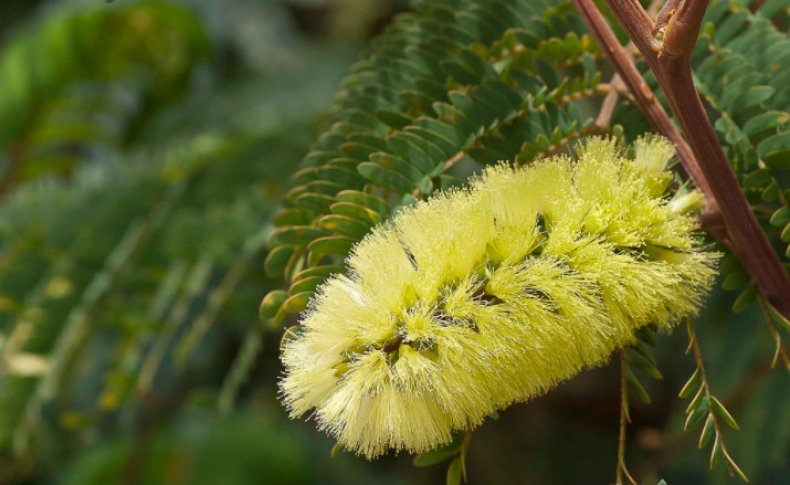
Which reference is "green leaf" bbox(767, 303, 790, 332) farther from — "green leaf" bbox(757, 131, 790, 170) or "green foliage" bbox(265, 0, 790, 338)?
"green leaf" bbox(757, 131, 790, 170)

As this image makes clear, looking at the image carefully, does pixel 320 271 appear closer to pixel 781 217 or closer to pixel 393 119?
pixel 393 119

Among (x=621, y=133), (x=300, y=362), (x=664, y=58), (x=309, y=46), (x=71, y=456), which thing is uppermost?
(x=664, y=58)

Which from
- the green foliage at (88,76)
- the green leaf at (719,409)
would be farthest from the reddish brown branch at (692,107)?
the green foliage at (88,76)

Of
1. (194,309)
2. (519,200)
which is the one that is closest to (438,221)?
(519,200)

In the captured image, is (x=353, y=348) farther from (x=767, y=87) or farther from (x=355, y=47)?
(x=355, y=47)

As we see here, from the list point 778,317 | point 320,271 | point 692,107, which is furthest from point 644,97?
point 320,271

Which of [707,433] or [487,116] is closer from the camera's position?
[707,433]
